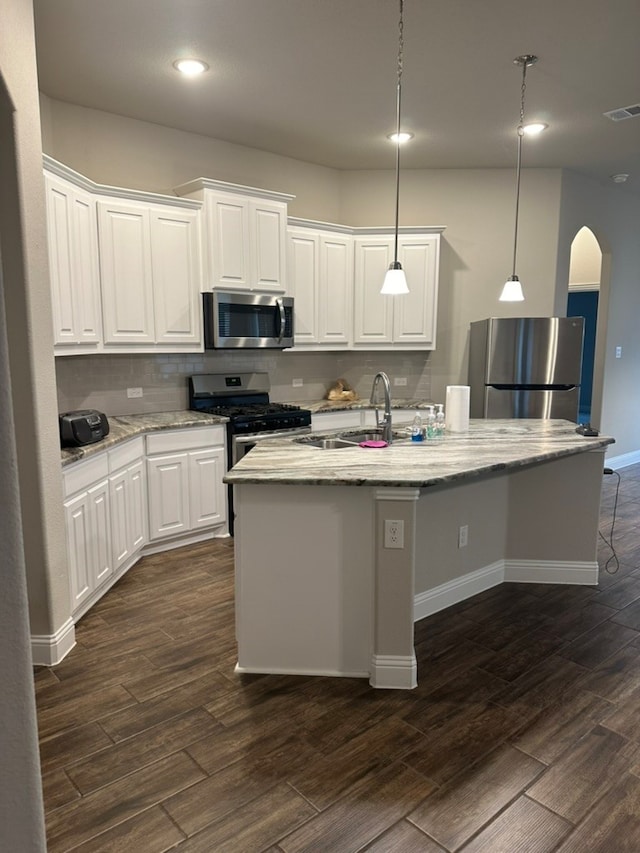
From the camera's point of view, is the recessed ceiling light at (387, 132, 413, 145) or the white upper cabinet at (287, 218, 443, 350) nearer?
the recessed ceiling light at (387, 132, 413, 145)

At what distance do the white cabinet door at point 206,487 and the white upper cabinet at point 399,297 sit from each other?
1.85m

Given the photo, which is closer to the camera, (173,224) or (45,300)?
(45,300)

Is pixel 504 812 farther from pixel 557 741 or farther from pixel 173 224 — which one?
pixel 173 224

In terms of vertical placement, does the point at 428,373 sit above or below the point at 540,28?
below

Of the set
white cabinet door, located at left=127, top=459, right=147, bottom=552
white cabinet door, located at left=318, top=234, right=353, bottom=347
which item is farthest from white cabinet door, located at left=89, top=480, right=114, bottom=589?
white cabinet door, located at left=318, top=234, right=353, bottom=347

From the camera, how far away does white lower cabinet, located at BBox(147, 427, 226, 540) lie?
3887mm

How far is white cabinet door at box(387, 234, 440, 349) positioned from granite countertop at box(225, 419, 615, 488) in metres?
1.93

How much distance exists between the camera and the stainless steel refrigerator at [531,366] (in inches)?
186

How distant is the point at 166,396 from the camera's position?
14.8 feet

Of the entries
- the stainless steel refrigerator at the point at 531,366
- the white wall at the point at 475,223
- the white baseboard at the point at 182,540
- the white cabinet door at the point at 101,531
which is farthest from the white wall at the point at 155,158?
the white baseboard at the point at 182,540

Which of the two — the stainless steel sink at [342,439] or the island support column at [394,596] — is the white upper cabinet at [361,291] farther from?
the island support column at [394,596]

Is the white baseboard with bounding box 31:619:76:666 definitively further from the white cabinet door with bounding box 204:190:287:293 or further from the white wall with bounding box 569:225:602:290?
the white wall with bounding box 569:225:602:290

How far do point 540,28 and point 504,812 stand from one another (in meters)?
3.39

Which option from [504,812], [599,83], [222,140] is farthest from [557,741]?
[222,140]
